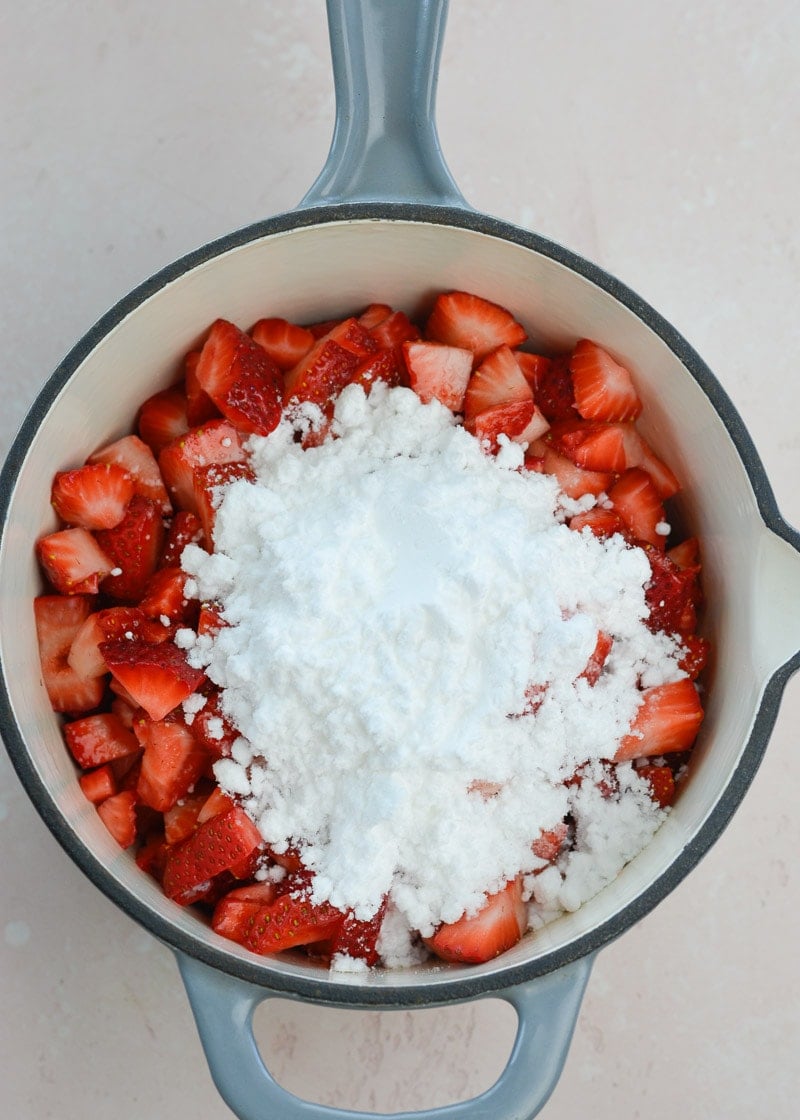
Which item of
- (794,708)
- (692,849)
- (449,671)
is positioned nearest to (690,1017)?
(794,708)

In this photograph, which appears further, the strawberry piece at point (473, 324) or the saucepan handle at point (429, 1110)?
the strawberry piece at point (473, 324)

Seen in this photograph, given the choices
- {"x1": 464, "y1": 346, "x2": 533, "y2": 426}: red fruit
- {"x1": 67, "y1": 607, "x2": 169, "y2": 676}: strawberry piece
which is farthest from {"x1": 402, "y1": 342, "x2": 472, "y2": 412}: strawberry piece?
{"x1": 67, "y1": 607, "x2": 169, "y2": 676}: strawberry piece

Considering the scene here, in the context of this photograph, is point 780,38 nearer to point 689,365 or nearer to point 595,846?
point 689,365

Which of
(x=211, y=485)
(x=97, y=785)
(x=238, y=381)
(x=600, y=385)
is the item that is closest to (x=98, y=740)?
(x=97, y=785)

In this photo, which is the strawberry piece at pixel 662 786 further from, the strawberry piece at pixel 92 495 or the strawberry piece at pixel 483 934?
the strawberry piece at pixel 92 495

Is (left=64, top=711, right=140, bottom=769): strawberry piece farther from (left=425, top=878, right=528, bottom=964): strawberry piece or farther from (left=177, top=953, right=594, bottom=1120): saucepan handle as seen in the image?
(left=425, top=878, right=528, bottom=964): strawberry piece

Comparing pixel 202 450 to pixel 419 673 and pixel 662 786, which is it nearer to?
pixel 419 673

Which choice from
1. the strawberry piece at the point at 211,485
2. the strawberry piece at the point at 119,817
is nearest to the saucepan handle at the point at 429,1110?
the strawberry piece at the point at 119,817

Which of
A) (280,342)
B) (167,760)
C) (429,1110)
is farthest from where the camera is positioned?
(280,342)
